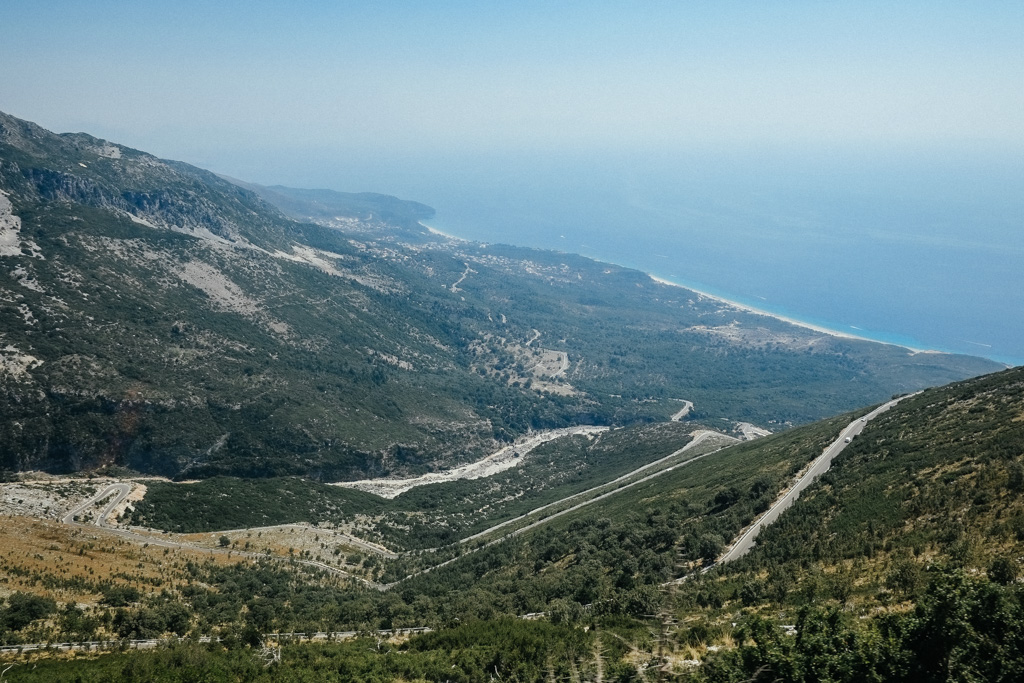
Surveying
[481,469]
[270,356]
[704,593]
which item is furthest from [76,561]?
[270,356]

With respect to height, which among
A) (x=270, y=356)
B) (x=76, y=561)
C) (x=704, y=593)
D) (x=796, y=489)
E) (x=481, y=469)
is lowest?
(x=481, y=469)

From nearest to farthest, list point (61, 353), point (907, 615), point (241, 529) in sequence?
point (907, 615), point (241, 529), point (61, 353)

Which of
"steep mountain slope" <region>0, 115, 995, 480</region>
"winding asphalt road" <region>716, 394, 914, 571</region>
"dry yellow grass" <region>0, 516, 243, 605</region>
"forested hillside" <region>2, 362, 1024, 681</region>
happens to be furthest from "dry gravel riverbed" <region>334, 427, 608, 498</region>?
"winding asphalt road" <region>716, 394, 914, 571</region>

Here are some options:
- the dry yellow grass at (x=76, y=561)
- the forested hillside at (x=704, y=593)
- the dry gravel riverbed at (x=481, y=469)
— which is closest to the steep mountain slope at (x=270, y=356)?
the dry gravel riverbed at (x=481, y=469)

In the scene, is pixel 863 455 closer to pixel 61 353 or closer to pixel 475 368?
pixel 61 353

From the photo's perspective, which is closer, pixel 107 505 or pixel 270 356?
pixel 107 505

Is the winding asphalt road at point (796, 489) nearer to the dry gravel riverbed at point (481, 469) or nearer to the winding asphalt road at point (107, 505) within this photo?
the winding asphalt road at point (107, 505)

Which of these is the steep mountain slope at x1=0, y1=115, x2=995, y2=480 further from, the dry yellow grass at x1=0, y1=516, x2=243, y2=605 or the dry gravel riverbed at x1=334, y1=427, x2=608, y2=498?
the dry yellow grass at x1=0, y1=516, x2=243, y2=605

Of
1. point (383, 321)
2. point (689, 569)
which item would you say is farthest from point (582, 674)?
point (383, 321)

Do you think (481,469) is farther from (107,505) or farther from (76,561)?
(76,561)
